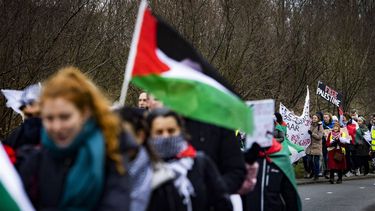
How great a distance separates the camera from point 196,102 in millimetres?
4852

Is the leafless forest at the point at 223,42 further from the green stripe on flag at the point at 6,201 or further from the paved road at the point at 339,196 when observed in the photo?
the green stripe on flag at the point at 6,201

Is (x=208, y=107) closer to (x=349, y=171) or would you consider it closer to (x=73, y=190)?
(x=73, y=190)

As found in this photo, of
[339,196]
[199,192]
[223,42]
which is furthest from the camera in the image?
[223,42]

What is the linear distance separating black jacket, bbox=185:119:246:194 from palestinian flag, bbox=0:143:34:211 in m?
1.81

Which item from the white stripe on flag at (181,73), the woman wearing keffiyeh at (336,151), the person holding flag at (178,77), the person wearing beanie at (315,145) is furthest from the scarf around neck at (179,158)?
the person wearing beanie at (315,145)

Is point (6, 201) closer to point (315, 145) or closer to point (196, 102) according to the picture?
point (196, 102)

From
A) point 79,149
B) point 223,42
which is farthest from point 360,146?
point 79,149

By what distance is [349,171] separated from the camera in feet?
77.0

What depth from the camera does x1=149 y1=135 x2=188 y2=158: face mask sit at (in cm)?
436

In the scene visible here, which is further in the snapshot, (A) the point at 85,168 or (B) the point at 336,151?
(B) the point at 336,151

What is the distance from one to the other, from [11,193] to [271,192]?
465 cm

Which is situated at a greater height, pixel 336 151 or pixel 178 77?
pixel 336 151

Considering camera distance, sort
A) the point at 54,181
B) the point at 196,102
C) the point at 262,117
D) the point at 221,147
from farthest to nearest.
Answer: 1. the point at 262,117
2. the point at 221,147
3. the point at 196,102
4. the point at 54,181

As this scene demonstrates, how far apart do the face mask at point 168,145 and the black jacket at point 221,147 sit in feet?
3.45
